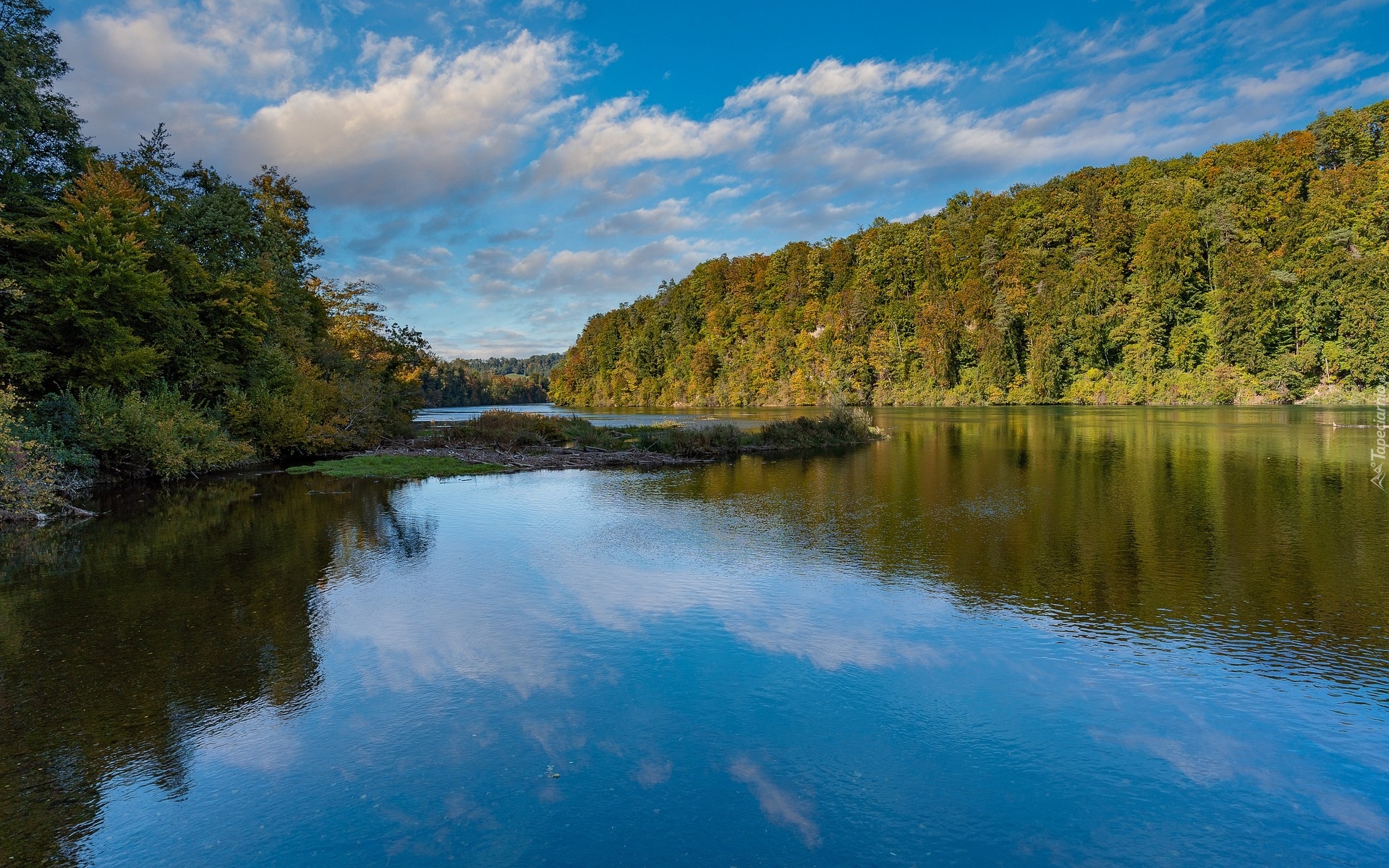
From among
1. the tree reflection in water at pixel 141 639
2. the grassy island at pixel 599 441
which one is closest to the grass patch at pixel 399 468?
the grassy island at pixel 599 441

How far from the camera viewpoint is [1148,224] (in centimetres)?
7150

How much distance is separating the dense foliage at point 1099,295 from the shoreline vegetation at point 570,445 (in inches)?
1745

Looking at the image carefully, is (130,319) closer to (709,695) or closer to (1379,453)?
(709,695)

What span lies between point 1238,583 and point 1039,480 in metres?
9.94

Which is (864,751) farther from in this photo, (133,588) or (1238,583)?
(133,588)

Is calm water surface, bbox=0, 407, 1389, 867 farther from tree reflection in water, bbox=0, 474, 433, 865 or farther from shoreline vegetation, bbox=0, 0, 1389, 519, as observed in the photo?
shoreline vegetation, bbox=0, 0, 1389, 519

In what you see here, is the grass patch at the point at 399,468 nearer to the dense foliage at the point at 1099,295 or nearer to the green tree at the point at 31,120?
the green tree at the point at 31,120

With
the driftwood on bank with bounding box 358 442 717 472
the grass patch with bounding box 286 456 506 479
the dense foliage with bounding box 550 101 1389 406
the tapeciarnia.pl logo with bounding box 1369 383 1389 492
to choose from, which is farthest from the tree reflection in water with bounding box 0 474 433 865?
the dense foliage with bounding box 550 101 1389 406

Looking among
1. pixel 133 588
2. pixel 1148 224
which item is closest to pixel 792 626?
pixel 133 588

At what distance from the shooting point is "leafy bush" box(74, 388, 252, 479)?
18.1m

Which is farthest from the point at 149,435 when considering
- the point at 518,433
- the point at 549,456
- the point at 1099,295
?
the point at 1099,295

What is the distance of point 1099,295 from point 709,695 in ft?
258

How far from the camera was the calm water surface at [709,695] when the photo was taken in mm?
4008

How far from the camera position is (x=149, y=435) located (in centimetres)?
1891
